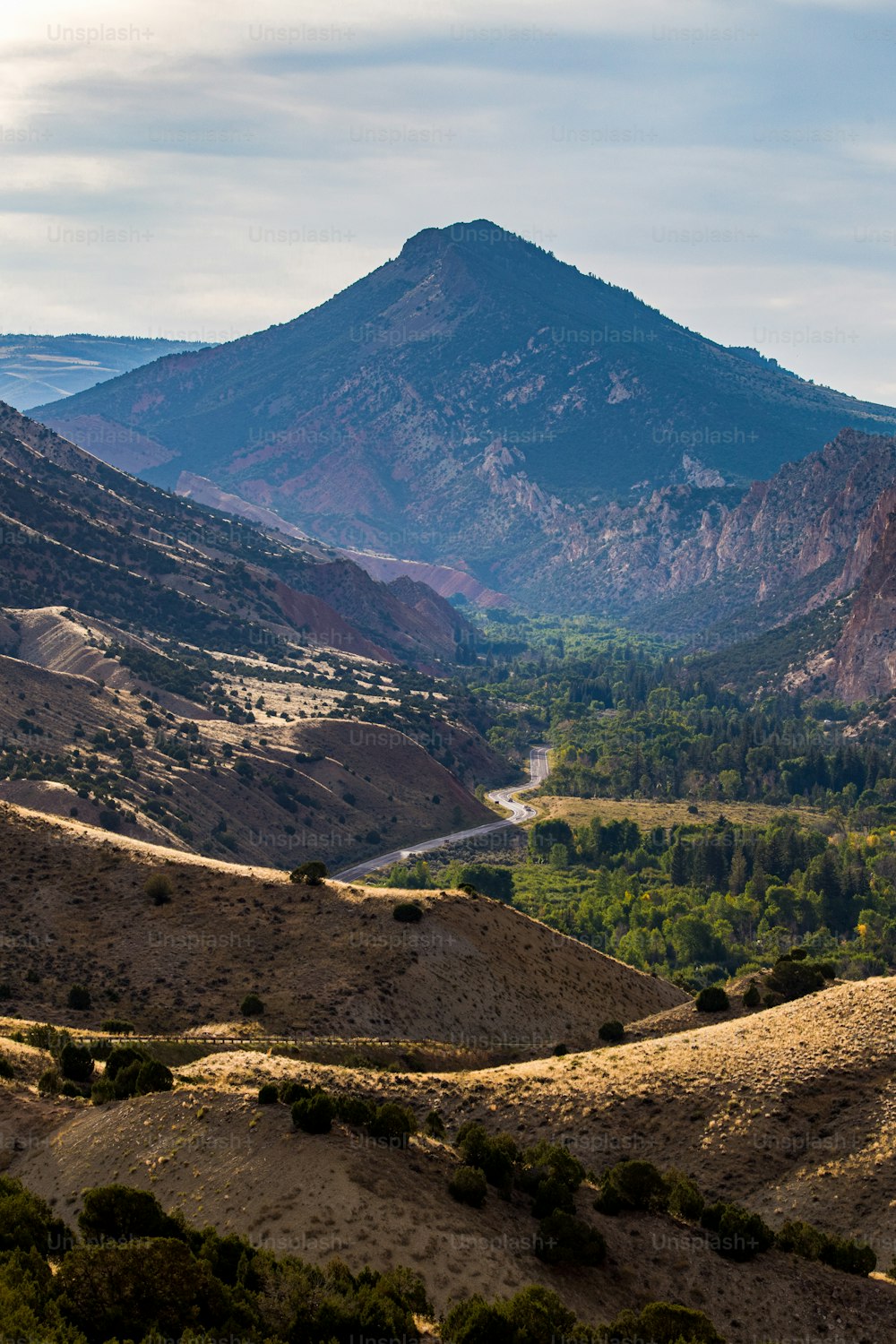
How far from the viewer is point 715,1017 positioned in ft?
256

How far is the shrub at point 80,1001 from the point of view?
76.4 m

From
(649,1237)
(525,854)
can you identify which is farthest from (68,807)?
(649,1237)

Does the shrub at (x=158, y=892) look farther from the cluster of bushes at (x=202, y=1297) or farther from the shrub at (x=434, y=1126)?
the cluster of bushes at (x=202, y=1297)

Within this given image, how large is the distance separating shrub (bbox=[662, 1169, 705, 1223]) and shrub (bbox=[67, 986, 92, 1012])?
114 feet

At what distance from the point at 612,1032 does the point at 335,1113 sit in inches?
1193

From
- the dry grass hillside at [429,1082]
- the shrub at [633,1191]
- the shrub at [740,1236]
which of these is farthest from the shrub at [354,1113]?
the shrub at [740,1236]

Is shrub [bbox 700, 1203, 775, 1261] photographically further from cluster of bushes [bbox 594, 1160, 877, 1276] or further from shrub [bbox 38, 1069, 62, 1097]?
shrub [bbox 38, 1069, 62, 1097]

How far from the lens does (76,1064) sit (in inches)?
2344

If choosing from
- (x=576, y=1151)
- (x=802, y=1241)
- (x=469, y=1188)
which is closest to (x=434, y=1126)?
(x=576, y=1151)

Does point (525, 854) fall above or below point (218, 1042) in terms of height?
below

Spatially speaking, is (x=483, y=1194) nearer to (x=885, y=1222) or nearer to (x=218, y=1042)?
(x=885, y=1222)

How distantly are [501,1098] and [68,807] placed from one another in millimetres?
Result: 82100

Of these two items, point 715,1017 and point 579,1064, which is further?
point 715,1017

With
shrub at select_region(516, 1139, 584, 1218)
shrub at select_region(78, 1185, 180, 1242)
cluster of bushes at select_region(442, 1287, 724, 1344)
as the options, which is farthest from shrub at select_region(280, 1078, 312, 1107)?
cluster of bushes at select_region(442, 1287, 724, 1344)
